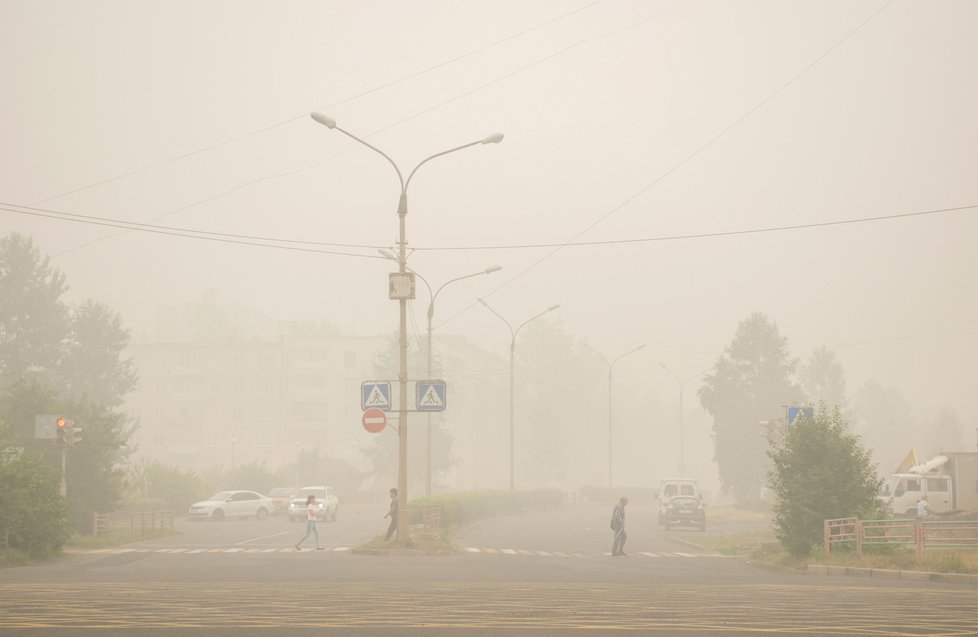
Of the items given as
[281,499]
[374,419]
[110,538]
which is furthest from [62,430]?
[281,499]

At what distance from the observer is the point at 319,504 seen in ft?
176

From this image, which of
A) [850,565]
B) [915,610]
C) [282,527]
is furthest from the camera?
[282,527]

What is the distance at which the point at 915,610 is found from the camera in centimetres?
1304

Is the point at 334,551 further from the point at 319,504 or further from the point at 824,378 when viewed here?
the point at 824,378

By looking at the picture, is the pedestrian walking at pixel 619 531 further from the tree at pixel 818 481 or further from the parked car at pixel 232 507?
the parked car at pixel 232 507

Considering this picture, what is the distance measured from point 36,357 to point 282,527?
30.4 metres

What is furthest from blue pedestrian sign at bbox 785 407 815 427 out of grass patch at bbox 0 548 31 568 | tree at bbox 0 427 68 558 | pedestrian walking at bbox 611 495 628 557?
grass patch at bbox 0 548 31 568

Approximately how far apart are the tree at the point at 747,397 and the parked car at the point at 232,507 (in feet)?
112

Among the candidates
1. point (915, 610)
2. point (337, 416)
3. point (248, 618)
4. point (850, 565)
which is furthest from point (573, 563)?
point (337, 416)

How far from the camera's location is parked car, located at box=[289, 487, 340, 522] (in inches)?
2128

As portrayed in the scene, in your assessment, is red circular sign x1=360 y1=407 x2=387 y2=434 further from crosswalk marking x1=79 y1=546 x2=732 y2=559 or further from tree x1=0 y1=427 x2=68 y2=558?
tree x1=0 y1=427 x2=68 y2=558

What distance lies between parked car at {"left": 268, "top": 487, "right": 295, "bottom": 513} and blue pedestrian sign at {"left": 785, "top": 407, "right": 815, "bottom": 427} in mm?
36773

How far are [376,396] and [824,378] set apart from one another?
96524 millimetres

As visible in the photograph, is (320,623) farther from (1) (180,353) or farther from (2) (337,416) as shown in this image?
A: (1) (180,353)
